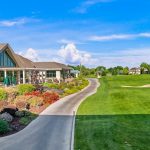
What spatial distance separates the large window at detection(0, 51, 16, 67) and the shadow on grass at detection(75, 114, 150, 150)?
25903 millimetres

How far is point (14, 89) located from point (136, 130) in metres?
20.9

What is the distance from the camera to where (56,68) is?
244ft

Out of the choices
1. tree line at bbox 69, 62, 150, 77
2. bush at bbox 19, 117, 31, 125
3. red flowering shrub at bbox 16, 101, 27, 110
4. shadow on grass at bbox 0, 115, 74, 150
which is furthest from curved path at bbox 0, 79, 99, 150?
tree line at bbox 69, 62, 150, 77

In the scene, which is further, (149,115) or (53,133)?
(149,115)

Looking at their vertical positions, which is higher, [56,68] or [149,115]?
[56,68]

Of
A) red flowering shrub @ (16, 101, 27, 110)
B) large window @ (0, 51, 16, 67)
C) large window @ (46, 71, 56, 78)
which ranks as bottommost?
red flowering shrub @ (16, 101, 27, 110)

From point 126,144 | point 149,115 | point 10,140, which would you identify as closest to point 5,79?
point 149,115

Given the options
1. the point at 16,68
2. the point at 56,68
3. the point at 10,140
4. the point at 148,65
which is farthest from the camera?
the point at 148,65

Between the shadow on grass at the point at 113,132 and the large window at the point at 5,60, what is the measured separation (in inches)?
1020

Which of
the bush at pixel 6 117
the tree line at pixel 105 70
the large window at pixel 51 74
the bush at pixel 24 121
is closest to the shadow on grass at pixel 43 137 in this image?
the bush at pixel 24 121

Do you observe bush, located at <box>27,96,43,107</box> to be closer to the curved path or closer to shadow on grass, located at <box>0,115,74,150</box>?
the curved path

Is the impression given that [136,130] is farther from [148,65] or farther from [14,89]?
[148,65]

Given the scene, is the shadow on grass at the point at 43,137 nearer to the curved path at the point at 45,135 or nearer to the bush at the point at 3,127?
the curved path at the point at 45,135

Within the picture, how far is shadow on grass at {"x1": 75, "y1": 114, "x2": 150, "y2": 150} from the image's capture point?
16.1 m
